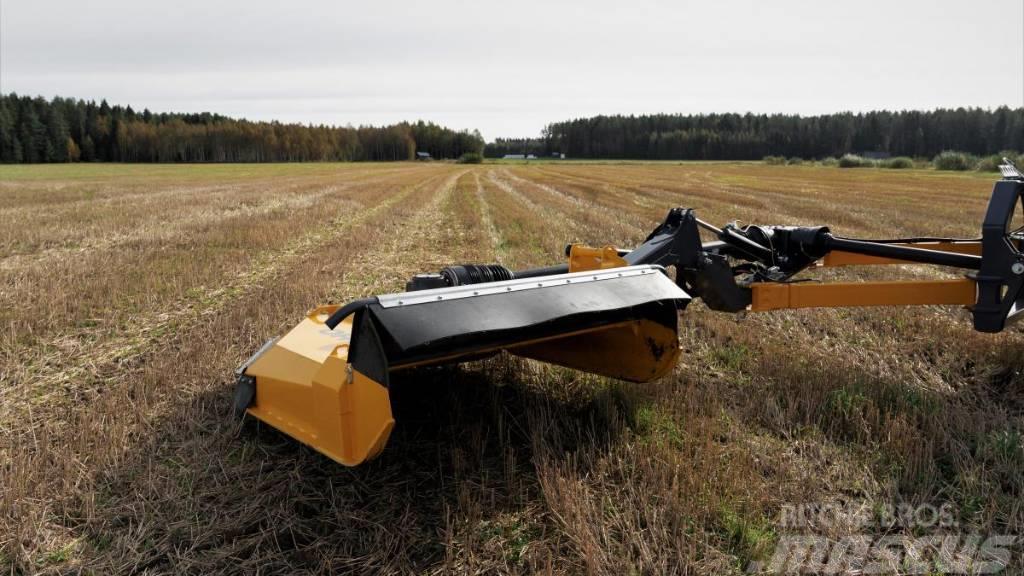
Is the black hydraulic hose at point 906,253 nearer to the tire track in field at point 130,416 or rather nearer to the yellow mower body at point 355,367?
the yellow mower body at point 355,367

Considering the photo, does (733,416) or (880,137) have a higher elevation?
(880,137)

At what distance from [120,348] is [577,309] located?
13.0 feet

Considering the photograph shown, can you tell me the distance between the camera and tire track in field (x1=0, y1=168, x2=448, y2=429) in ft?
13.2

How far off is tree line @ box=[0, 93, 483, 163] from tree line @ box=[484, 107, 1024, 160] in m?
48.1

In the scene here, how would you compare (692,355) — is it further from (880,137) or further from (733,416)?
(880,137)

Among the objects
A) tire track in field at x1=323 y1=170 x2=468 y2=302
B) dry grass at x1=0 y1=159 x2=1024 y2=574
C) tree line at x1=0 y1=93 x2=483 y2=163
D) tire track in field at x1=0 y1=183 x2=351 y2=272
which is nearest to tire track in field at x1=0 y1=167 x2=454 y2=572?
dry grass at x1=0 y1=159 x2=1024 y2=574

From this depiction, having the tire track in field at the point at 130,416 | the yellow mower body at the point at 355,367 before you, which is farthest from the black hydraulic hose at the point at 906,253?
the tire track in field at the point at 130,416

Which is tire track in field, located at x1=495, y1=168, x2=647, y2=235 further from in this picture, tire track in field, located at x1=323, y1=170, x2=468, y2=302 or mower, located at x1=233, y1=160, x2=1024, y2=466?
mower, located at x1=233, y1=160, x2=1024, y2=466

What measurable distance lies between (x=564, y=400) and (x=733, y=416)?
957 millimetres

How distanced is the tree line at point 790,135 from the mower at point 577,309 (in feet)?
310

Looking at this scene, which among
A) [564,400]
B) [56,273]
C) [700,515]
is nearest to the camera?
[700,515]

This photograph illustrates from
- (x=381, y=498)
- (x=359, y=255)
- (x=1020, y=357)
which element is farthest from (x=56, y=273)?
(x=1020, y=357)

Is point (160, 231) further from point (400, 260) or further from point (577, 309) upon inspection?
point (577, 309)

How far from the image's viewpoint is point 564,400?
151 inches
